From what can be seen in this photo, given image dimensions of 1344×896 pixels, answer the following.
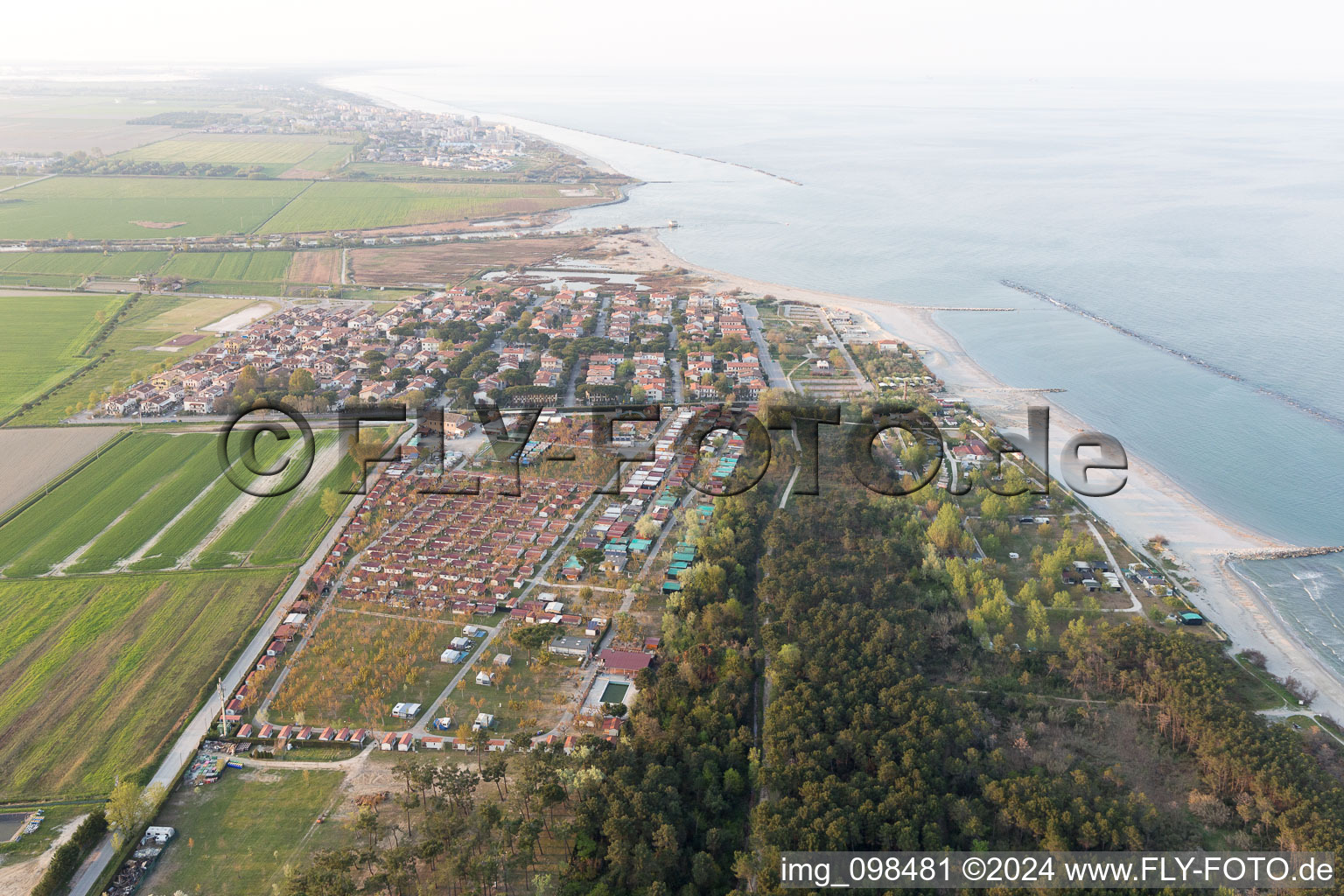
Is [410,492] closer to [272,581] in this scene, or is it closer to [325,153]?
[272,581]

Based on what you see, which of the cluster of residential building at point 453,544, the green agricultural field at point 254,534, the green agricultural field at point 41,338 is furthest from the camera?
the green agricultural field at point 41,338

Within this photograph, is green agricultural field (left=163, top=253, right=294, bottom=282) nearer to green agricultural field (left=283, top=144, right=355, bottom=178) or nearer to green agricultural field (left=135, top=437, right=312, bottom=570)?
green agricultural field (left=135, top=437, right=312, bottom=570)

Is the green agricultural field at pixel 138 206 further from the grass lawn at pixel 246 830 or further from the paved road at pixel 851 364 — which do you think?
the grass lawn at pixel 246 830

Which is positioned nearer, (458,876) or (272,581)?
(458,876)

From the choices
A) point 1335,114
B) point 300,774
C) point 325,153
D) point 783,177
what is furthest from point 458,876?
point 1335,114

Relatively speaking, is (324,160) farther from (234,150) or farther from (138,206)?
(138,206)

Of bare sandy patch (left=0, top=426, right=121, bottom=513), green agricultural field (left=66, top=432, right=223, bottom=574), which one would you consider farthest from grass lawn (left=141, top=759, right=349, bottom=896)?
bare sandy patch (left=0, top=426, right=121, bottom=513)

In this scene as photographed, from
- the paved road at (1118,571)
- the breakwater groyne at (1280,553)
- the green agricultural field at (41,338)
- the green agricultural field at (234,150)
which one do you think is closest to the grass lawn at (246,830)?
the paved road at (1118,571)
